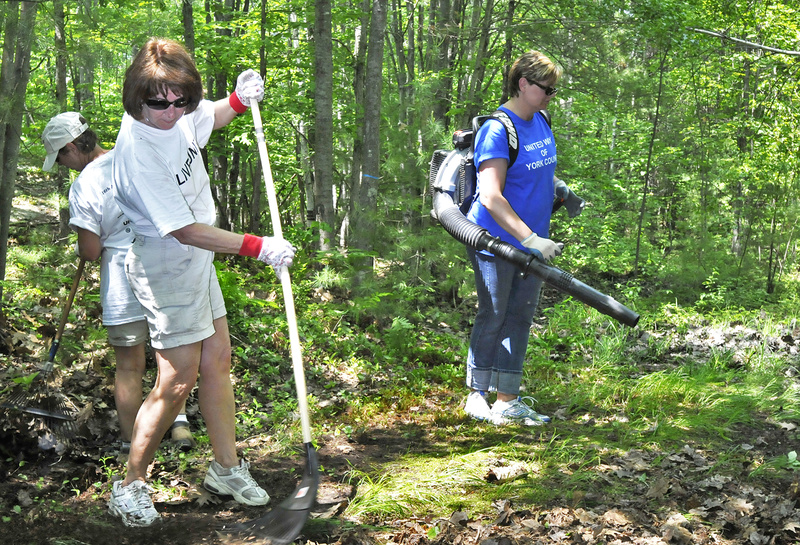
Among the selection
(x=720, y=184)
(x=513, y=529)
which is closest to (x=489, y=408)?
(x=513, y=529)

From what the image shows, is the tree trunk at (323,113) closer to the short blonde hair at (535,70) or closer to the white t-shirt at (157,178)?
the short blonde hair at (535,70)

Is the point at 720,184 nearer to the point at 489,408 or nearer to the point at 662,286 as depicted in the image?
the point at 662,286

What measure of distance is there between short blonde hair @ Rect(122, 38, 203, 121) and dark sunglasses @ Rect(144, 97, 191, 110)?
0.05 feet

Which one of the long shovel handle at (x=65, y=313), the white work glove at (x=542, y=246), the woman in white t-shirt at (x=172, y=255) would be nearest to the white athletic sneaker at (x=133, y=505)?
the woman in white t-shirt at (x=172, y=255)

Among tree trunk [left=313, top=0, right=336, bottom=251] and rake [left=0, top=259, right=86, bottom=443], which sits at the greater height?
tree trunk [left=313, top=0, right=336, bottom=251]

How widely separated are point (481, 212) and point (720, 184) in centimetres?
1100

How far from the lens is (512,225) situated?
386 cm

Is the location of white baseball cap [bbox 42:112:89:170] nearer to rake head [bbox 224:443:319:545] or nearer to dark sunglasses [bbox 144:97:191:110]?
dark sunglasses [bbox 144:97:191:110]

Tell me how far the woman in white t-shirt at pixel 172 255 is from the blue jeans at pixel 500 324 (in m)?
1.77

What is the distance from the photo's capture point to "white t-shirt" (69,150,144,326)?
3.47 metres

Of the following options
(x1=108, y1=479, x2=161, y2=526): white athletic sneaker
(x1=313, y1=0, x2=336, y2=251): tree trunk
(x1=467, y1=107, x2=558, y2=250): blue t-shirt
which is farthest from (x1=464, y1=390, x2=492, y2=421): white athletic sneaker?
(x1=313, y1=0, x2=336, y2=251): tree trunk

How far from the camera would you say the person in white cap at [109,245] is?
348 centimetres

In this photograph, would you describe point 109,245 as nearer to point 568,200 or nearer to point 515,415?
point 515,415

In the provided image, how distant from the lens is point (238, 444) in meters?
4.04
